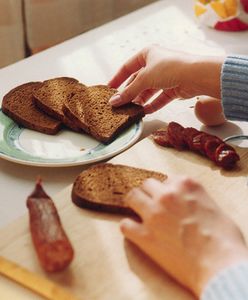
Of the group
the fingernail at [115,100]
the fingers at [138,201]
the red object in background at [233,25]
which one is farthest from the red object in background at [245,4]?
the fingers at [138,201]

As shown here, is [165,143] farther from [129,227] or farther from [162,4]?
[162,4]

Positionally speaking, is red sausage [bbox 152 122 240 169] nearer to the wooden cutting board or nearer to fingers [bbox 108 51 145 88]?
the wooden cutting board

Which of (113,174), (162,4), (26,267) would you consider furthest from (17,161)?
(162,4)

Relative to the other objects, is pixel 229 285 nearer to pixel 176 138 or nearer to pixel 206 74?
pixel 176 138

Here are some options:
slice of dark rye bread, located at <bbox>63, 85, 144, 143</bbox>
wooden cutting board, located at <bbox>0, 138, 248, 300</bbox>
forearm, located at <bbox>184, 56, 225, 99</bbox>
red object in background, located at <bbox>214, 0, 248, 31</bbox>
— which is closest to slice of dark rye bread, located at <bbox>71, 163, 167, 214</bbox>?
wooden cutting board, located at <bbox>0, 138, 248, 300</bbox>

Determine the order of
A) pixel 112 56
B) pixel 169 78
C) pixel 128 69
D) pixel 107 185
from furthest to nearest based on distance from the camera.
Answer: pixel 112 56 → pixel 128 69 → pixel 169 78 → pixel 107 185

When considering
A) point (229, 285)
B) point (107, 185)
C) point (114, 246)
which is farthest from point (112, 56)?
point (229, 285)
